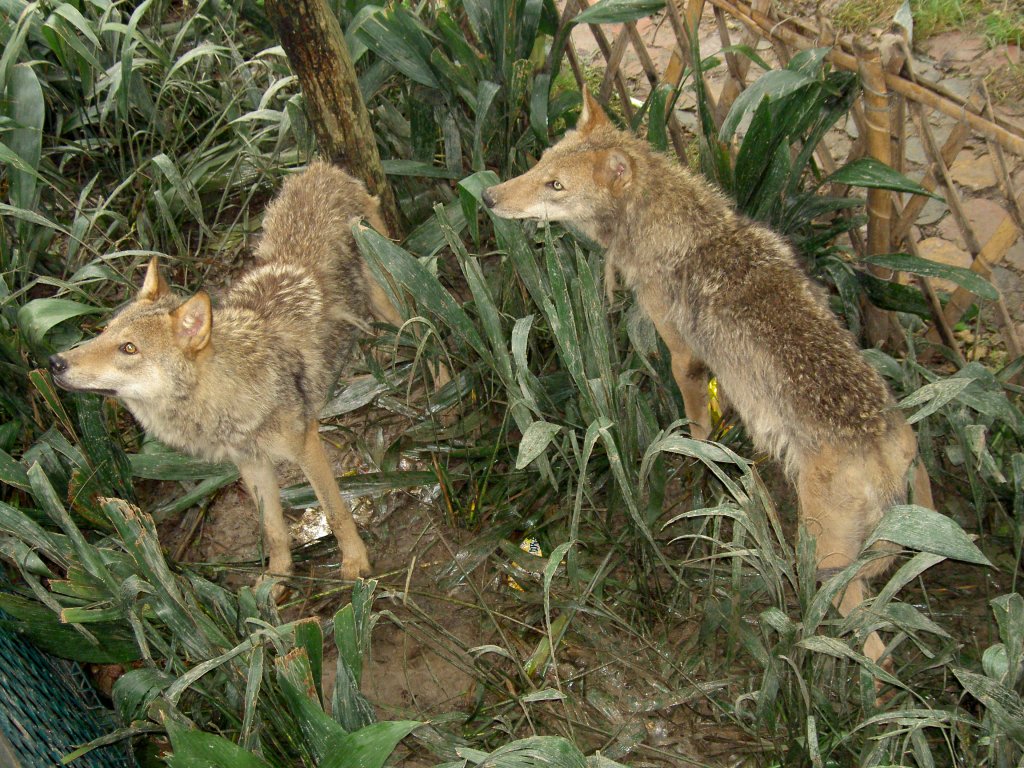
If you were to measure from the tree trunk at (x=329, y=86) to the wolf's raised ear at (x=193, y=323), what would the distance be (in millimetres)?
1353

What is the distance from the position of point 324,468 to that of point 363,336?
852 mm

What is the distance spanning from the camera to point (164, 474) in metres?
4.01

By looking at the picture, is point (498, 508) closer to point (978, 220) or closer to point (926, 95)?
point (926, 95)

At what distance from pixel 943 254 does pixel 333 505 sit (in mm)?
3436

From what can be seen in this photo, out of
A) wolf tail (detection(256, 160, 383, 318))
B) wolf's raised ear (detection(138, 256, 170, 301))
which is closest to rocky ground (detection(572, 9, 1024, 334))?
wolf tail (detection(256, 160, 383, 318))

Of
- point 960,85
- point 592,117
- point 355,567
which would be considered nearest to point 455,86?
point 592,117

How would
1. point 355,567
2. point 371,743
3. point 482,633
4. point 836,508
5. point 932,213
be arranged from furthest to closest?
point 932,213
point 355,567
point 482,633
point 836,508
point 371,743

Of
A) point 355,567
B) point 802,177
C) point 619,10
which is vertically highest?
point 619,10

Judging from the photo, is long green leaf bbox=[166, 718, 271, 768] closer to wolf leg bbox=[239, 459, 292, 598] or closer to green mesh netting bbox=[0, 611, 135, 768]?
green mesh netting bbox=[0, 611, 135, 768]

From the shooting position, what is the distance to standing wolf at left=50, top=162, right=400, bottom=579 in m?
3.37

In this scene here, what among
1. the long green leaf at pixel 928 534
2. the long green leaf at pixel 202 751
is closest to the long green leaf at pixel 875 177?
the long green leaf at pixel 928 534

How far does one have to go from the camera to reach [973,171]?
5.14 meters

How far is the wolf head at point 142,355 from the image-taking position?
331 centimetres

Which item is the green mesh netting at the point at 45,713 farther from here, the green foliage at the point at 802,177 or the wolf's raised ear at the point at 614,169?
the green foliage at the point at 802,177
